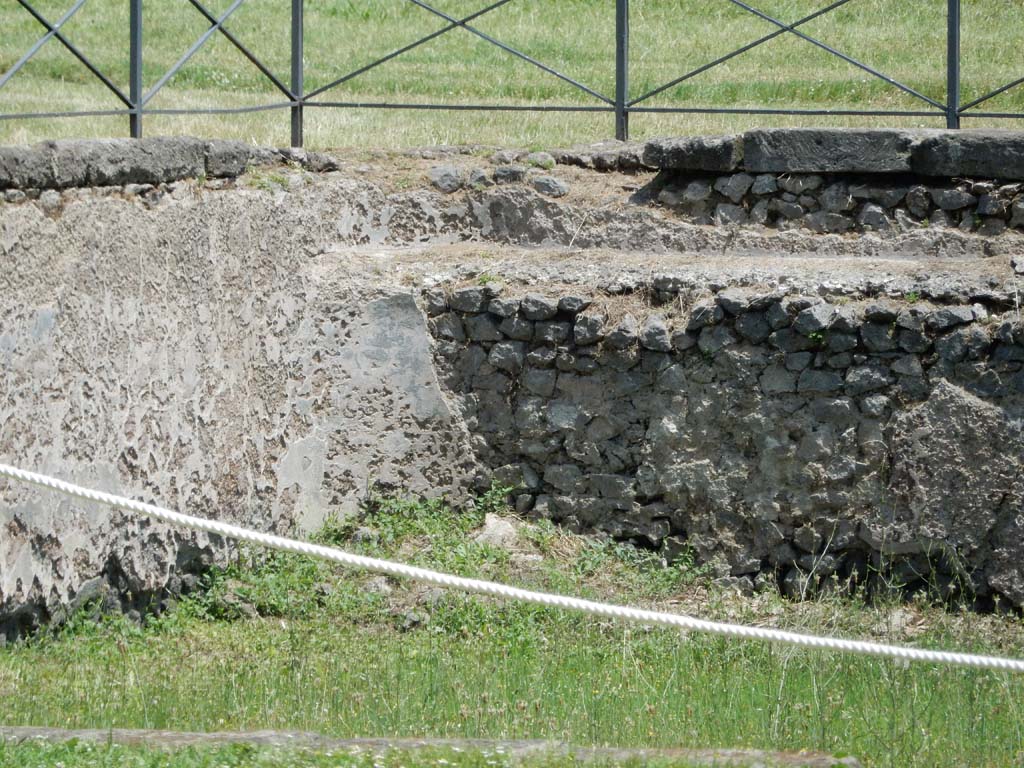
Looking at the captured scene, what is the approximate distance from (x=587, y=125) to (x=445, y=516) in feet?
11.2

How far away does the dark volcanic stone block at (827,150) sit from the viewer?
672 centimetres

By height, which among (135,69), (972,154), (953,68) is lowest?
(972,154)

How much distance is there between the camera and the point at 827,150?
6820mm

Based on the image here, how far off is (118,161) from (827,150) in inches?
142

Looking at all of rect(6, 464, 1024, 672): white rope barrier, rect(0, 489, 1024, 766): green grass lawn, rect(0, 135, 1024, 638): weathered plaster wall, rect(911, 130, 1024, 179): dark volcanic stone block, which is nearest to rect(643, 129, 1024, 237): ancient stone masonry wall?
rect(911, 130, 1024, 179): dark volcanic stone block

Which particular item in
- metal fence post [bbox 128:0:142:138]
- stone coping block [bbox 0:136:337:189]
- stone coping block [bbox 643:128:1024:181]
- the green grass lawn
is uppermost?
metal fence post [bbox 128:0:142:138]

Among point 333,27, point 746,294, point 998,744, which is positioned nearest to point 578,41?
point 333,27

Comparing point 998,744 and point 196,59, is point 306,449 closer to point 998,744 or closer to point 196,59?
point 998,744

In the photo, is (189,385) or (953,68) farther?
(953,68)

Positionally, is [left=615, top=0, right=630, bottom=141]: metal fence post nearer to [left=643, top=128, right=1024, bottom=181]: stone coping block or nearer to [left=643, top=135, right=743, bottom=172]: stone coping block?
[left=643, top=135, right=743, bottom=172]: stone coping block

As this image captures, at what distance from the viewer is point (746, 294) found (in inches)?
252

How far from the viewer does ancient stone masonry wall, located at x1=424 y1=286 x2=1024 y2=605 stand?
238 inches

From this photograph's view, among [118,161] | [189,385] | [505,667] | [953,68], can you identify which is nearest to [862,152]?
[953,68]

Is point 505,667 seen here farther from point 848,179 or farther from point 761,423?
point 848,179
